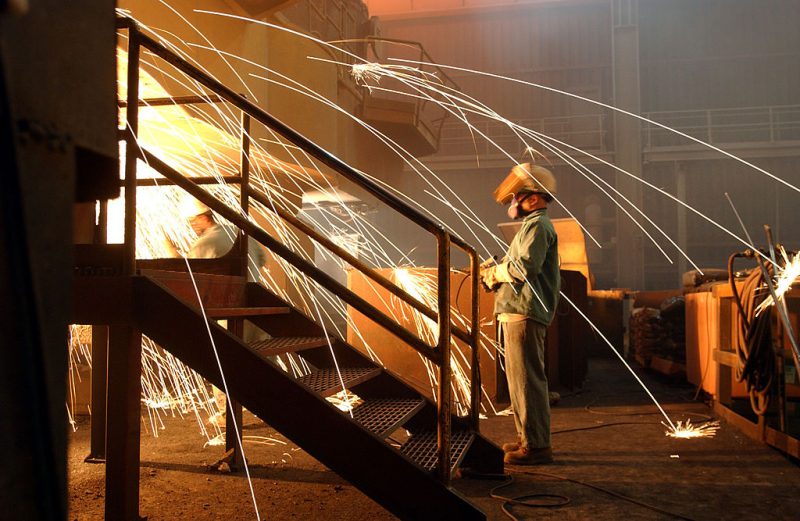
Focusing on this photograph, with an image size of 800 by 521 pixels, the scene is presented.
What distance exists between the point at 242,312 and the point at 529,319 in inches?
72.7

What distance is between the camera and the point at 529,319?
4457 millimetres

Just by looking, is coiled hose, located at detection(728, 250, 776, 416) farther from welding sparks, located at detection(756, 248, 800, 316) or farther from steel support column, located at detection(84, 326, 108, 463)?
steel support column, located at detection(84, 326, 108, 463)

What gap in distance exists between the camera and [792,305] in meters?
5.60

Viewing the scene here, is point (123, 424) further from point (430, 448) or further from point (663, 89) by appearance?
point (663, 89)

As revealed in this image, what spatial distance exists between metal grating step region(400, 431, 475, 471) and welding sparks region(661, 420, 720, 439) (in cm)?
207

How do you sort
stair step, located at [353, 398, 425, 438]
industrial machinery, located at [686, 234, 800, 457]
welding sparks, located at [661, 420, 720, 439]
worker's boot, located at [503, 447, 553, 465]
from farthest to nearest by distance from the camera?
welding sparks, located at [661, 420, 720, 439] < industrial machinery, located at [686, 234, 800, 457] < worker's boot, located at [503, 447, 553, 465] < stair step, located at [353, 398, 425, 438]

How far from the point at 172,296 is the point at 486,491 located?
198 centimetres


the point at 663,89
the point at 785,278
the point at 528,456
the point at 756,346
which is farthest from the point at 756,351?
the point at 663,89

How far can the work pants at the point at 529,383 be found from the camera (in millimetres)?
4383

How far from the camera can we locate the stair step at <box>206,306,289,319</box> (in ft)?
10.7

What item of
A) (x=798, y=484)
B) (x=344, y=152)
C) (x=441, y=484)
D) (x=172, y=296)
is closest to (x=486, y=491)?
(x=441, y=484)

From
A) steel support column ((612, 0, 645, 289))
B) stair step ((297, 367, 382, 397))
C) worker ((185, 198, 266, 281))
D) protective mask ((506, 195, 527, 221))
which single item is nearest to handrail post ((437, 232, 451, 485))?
stair step ((297, 367, 382, 397))

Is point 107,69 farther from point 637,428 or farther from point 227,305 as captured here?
point 637,428

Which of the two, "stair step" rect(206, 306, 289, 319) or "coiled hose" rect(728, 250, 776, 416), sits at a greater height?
"stair step" rect(206, 306, 289, 319)
